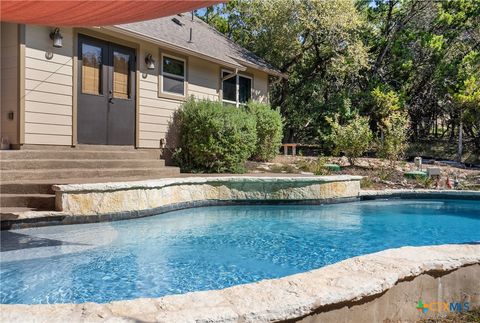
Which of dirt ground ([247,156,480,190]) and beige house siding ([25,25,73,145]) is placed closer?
beige house siding ([25,25,73,145])

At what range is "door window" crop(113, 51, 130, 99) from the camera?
30.4 feet

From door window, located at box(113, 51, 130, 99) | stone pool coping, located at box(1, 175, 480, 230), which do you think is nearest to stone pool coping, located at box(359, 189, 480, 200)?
stone pool coping, located at box(1, 175, 480, 230)

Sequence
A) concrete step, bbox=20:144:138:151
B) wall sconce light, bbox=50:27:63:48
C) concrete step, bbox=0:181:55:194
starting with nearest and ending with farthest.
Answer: concrete step, bbox=0:181:55:194
concrete step, bbox=20:144:138:151
wall sconce light, bbox=50:27:63:48

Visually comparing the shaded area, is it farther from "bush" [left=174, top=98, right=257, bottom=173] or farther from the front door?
"bush" [left=174, top=98, right=257, bottom=173]

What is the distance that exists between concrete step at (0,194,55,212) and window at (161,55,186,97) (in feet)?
17.0

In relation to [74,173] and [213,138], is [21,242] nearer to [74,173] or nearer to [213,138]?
[74,173]

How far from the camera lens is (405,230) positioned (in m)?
6.54

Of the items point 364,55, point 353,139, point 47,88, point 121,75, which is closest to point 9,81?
point 47,88

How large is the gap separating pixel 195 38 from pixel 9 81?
20.2ft

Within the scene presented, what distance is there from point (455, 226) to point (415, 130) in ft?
53.7

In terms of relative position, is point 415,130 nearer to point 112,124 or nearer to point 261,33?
point 261,33

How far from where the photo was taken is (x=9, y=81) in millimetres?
7562

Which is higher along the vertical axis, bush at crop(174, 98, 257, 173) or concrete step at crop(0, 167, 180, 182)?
bush at crop(174, 98, 257, 173)

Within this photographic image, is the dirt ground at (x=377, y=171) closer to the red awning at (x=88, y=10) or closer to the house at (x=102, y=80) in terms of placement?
the house at (x=102, y=80)
